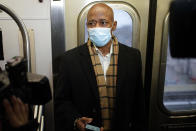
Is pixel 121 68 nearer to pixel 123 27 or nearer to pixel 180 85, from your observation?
pixel 123 27

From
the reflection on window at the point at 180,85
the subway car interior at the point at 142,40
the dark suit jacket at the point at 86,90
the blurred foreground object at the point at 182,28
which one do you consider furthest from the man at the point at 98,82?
the reflection on window at the point at 180,85

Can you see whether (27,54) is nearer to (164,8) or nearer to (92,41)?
(92,41)

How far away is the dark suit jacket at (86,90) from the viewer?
1.41m

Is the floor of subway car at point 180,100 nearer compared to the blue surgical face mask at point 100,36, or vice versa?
the blue surgical face mask at point 100,36

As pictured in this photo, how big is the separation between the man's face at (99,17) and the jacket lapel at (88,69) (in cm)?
21

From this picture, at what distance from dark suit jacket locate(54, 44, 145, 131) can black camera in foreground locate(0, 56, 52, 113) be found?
80cm

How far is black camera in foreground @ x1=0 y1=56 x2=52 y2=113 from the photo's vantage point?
56 centimetres

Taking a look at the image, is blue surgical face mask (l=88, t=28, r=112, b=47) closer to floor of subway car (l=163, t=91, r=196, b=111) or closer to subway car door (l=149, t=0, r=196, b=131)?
subway car door (l=149, t=0, r=196, b=131)

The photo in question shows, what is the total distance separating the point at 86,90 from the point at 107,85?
16 centimetres

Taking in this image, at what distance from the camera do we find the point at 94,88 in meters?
1.39

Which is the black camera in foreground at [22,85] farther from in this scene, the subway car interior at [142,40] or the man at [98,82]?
the subway car interior at [142,40]

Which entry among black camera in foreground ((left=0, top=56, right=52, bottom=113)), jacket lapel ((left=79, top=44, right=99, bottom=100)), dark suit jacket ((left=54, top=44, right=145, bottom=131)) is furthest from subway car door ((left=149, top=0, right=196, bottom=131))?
black camera in foreground ((left=0, top=56, right=52, bottom=113))

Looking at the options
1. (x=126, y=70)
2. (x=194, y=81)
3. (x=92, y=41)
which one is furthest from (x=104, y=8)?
(x=194, y=81)

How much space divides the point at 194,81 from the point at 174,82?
0.24 metres
